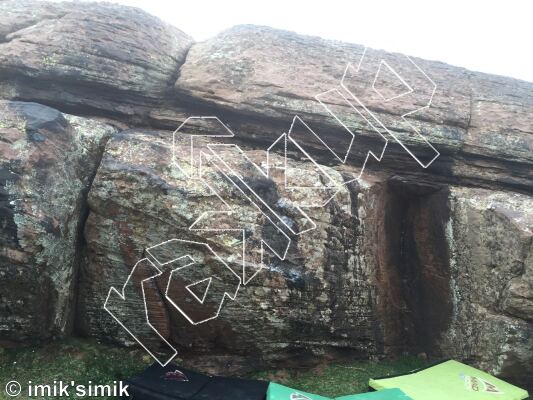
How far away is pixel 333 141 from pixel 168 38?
3.86 metres

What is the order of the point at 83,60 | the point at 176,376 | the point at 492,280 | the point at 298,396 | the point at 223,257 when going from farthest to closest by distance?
the point at 83,60
the point at 492,280
the point at 223,257
the point at 176,376
the point at 298,396

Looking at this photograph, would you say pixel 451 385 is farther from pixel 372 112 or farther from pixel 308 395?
pixel 372 112

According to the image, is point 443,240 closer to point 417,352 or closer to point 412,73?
point 417,352

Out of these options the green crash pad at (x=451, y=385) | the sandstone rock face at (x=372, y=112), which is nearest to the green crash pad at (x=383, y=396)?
the green crash pad at (x=451, y=385)

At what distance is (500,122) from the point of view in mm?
7887

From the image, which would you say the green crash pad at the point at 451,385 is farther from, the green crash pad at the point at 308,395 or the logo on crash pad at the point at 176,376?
the logo on crash pad at the point at 176,376

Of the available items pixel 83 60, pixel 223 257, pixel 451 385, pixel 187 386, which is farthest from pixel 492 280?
pixel 83 60

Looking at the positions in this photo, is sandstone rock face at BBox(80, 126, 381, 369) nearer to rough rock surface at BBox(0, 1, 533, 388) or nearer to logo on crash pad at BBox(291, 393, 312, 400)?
rough rock surface at BBox(0, 1, 533, 388)

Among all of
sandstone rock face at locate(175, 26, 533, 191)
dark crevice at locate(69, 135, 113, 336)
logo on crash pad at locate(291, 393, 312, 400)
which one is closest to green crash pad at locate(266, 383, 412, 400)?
logo on crash pad at locate(291, 393, 312, 400)

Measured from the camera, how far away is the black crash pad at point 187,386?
5.25 metres

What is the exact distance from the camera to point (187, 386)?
5.48 meters

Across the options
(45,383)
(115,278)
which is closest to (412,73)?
(115,278)

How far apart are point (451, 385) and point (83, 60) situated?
7.21m

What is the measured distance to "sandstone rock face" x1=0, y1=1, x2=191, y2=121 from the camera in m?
7.21
